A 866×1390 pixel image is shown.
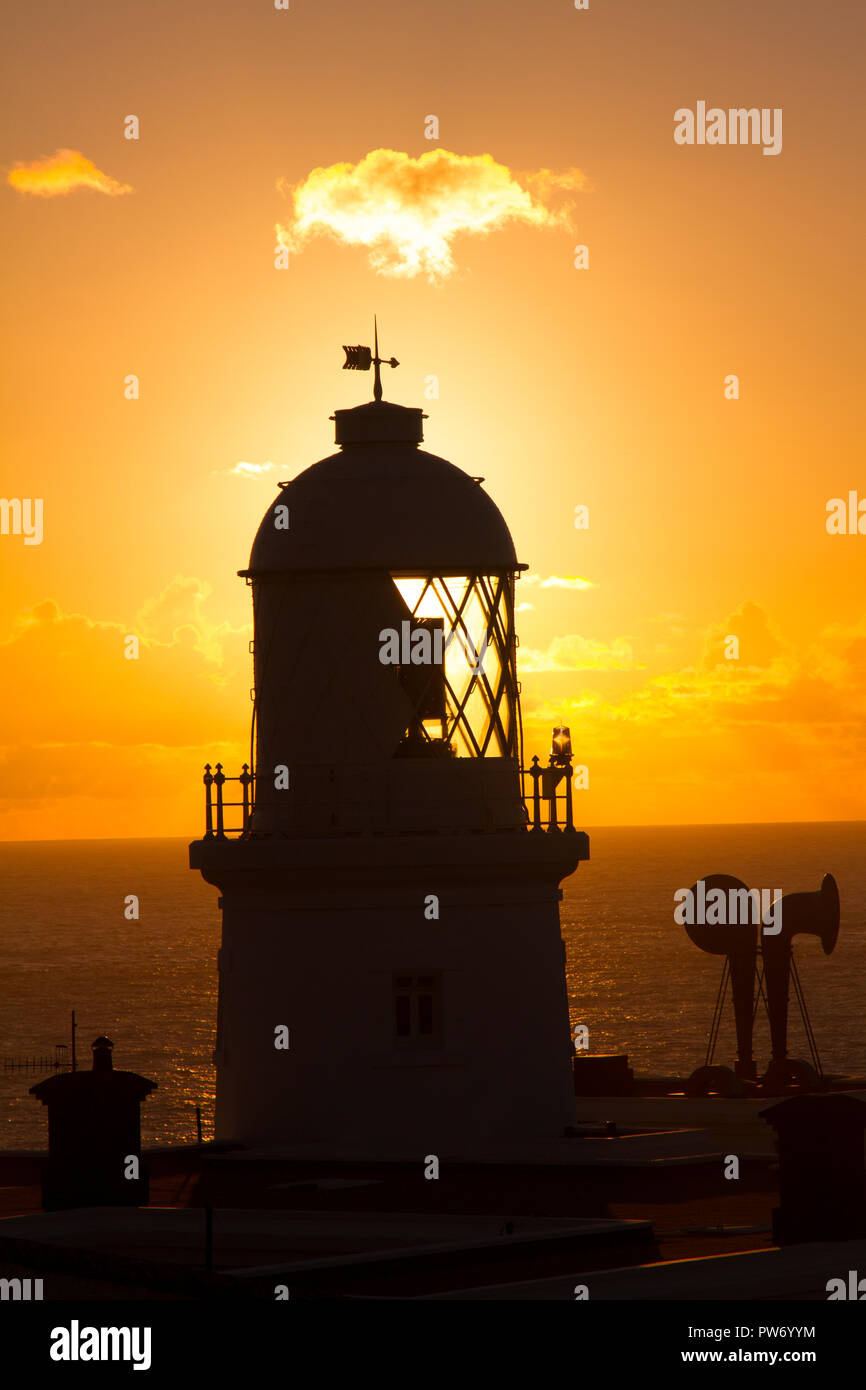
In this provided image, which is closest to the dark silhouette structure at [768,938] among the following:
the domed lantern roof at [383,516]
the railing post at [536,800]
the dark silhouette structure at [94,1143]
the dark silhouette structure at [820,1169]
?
the railing post at [536,800]

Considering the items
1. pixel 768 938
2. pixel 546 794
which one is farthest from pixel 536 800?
pixel 768 938

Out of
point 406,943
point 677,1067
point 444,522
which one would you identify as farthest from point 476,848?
point 677,1067

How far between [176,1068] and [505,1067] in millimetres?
100889

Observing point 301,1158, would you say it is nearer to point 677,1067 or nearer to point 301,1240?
point 301,1240

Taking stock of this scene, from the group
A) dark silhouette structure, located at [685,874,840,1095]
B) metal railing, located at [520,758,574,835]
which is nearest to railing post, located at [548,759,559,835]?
metal railing, located at [520,758,574,835]

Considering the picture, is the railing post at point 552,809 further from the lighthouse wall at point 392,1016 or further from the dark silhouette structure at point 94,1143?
the dark silhouette structure at point 94,1143

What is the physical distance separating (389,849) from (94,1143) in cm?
498

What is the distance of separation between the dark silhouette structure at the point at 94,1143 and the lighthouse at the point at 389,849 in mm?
1366

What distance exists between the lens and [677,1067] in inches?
4700

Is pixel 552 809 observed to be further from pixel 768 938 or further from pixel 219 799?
pixel 768 938

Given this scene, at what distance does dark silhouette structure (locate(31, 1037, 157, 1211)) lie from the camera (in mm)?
25719

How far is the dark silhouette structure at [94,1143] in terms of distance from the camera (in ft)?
84.4

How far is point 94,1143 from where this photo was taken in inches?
1017

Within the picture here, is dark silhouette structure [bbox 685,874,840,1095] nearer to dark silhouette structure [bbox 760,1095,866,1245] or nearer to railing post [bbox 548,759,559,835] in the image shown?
railing post [bbox 548,759,559,835]
